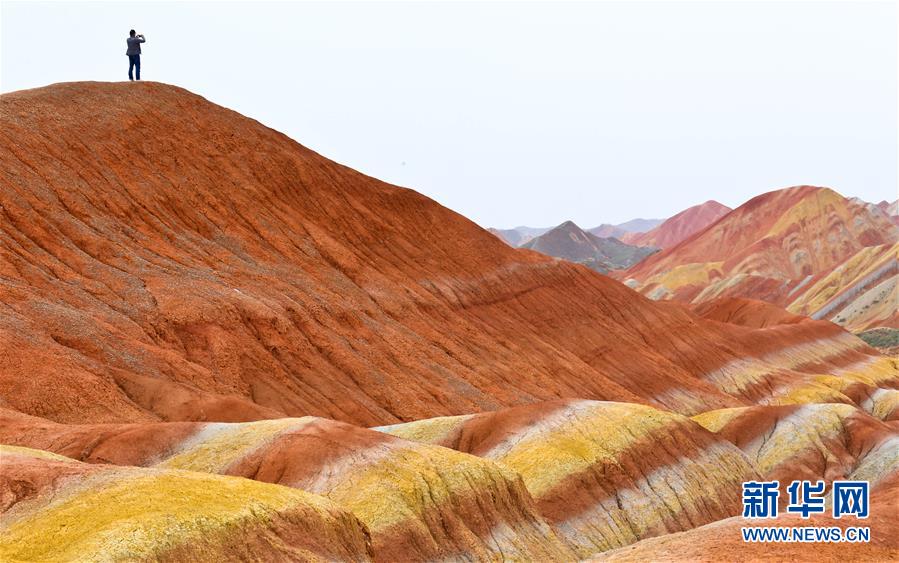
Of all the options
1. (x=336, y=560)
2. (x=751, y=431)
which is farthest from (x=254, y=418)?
(x=751, y=431)

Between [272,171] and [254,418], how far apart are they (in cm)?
3740

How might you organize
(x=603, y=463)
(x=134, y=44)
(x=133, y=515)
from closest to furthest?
1. (x=133, y=515)
2. (x=603, y=463)
3. (x=134, y=44)

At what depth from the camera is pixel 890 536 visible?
26.8 metres

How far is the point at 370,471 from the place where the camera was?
29.7 m

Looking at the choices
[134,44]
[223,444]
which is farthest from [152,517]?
[134,44]

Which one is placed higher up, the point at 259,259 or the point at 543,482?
the point at 259,259

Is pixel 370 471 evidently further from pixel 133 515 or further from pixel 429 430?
pixel 429 430

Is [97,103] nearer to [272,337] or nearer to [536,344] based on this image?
[272,337]

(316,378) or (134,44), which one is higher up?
(134,44)

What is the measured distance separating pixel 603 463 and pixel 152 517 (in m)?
23.0

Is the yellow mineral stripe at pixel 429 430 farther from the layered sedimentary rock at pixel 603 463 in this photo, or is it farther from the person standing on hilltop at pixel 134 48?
the person standing on hilltop at pixel 134 48

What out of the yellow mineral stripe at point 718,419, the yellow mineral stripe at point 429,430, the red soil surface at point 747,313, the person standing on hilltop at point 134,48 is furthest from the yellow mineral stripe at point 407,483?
the red soil surface at point 747,313

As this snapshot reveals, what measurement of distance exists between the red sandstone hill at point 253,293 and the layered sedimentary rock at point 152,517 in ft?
62.7

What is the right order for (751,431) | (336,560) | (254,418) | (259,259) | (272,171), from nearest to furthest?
(336,560)
(254,418)
(751,431)
(259,259)
(272,171)
